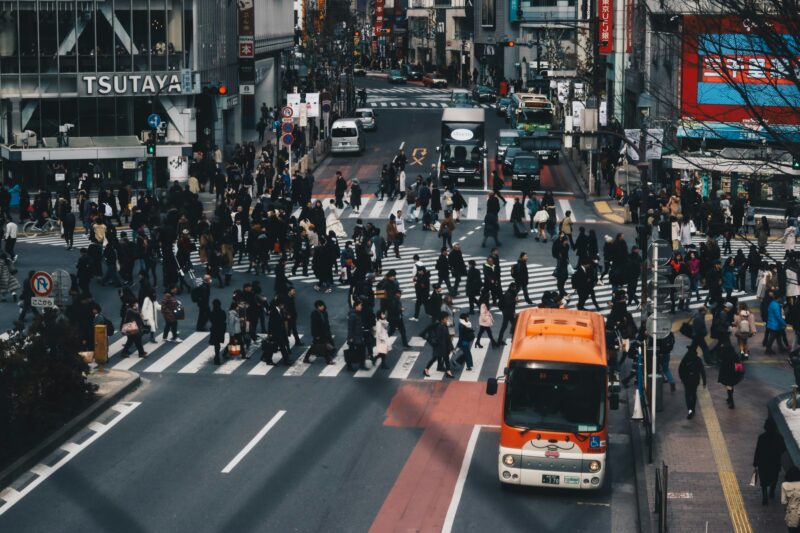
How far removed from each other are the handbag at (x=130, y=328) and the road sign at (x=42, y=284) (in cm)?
267

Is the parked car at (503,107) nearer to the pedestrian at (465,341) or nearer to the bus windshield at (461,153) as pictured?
the bus windshield at (461,153)

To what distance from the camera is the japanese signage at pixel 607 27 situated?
2891 inches

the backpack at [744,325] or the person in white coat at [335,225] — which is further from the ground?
the person in white coat at [335,225]

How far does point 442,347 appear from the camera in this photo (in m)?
29.6

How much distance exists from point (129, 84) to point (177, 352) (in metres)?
33.4

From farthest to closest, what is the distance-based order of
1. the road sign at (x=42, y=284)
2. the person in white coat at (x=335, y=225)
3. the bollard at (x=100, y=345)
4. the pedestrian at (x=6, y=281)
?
the person in white coat at (x=335, y=225) < the pedestrian at (x=6, y=281) < the bollard at (x=100, y=345) < the road sign at (x=42, y=284)

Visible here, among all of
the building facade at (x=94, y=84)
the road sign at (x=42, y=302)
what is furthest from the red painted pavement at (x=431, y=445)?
the building facade at (x=94, y=84)

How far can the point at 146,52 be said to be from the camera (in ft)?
209

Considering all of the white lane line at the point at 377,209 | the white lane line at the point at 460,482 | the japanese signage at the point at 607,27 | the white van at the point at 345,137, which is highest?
the japanese signage at the point at 607,27

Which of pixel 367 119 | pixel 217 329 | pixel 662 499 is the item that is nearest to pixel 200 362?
pixel 217 329

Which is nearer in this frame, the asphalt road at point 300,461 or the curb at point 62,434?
the asphalt road at point 300,461

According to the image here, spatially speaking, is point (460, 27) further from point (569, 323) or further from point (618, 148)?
point (569, 323)

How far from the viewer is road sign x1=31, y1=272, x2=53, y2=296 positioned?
94.1 feet

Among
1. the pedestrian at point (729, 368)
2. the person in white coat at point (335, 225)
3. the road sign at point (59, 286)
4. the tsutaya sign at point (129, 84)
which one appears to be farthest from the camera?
the tsutaya sign at point (129, 84)
